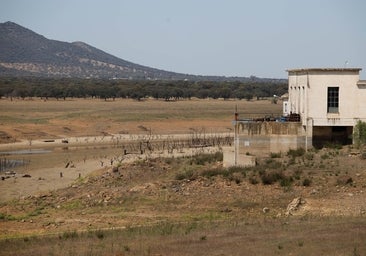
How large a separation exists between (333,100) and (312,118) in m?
1.41

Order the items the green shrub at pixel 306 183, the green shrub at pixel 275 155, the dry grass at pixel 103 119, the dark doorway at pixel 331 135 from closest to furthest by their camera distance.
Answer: the green shrub at pixel 306 183
the green shrub at pixel 275 155
the dark doorway at pixel 331 135
the dry grass at pixel 103 119

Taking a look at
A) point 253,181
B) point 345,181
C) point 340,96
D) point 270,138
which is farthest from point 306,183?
point 340,96

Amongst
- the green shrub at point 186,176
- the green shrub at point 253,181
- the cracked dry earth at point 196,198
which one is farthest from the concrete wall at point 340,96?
the green shrub at point 186,176

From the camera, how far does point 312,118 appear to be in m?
37.0

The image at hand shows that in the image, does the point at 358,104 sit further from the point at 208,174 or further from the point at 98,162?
the point at 98,162

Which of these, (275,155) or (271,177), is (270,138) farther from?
(271,177)

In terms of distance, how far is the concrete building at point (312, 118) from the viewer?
3694cm

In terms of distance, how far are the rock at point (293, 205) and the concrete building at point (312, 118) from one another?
8080 millimetres

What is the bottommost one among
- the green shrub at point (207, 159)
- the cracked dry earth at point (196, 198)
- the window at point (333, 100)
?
the cracked dry earth at point (196, 198)

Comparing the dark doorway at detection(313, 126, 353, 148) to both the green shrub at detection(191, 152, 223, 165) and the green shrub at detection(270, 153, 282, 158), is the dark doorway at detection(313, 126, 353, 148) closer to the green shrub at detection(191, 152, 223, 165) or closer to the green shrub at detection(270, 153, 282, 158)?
the green shrub at detection(270, 153, 282, 158)

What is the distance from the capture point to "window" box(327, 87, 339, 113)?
1460 inches

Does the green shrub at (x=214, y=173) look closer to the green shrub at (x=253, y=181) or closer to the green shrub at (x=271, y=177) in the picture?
the green shrub at (x=253, y=181)

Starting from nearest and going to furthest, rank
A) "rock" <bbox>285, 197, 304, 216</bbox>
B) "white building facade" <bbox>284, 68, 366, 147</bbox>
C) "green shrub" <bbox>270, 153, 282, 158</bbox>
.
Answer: "rock" <bbox>285, 197, 304, 216</bbox>, "green shrub" <bbox>270, 153, 282, 158</bbox>, "white building facade" <bbox>284, 68, 366, 147</bbox>

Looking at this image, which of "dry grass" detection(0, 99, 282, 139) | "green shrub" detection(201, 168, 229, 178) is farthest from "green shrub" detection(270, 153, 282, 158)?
"dry grass" detection(0, 99, 282, 139)
